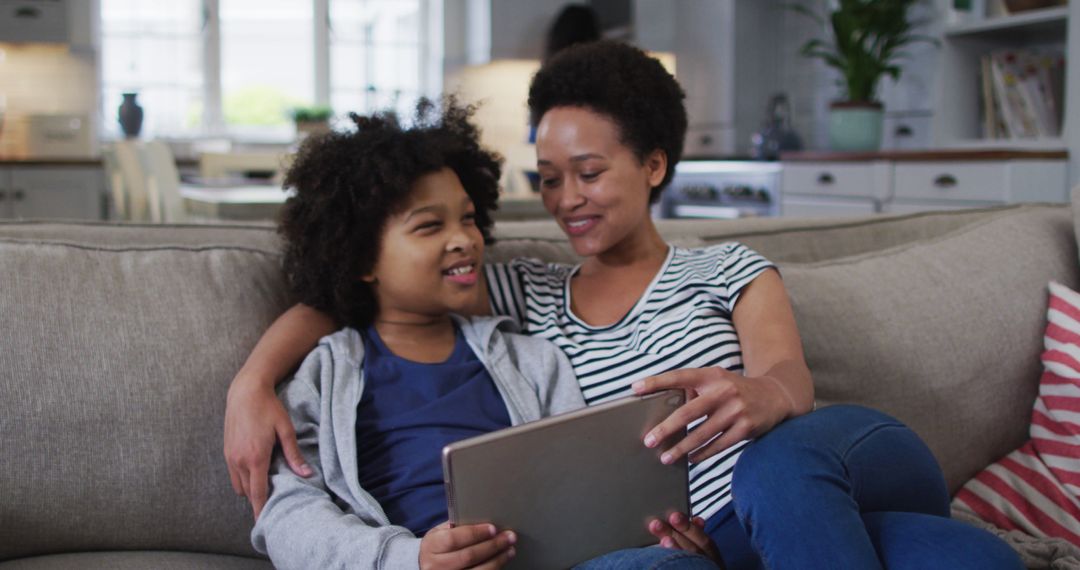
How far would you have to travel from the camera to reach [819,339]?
1.49 m

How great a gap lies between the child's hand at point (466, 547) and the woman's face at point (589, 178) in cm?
55

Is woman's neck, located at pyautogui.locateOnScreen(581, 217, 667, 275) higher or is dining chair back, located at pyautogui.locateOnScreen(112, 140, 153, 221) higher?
dining chair back, located at pyautogui.locateOnScreen(112, 140, 153, 221)

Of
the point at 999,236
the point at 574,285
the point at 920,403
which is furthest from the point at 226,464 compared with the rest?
the point at 999,236

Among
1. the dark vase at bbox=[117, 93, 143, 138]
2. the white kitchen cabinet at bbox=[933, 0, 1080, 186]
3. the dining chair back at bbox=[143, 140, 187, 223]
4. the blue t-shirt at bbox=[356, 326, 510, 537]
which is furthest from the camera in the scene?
the dark vase at bbox=[117, 93, 143, 138]

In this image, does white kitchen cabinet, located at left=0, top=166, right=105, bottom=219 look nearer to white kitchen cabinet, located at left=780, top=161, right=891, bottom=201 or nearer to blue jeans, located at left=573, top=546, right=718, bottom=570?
white kitchen cabinet, located at left=780, top=161, right=891, bottom=201

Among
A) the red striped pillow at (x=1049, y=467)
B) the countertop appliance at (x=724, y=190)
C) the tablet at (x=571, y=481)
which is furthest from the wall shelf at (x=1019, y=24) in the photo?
the tablet at (x=571, y=481)

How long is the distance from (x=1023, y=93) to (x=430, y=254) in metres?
3.14

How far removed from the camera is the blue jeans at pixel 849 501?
0.94 metres

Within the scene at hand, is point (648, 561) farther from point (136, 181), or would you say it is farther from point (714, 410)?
point (136, 181)

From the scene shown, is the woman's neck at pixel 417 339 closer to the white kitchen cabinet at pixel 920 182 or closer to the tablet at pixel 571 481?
the tablet at pixel 571 481

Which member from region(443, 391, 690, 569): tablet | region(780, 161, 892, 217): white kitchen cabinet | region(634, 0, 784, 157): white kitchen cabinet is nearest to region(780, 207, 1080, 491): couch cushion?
region(443, 391, 690, 569): tablet

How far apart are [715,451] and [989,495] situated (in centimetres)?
70

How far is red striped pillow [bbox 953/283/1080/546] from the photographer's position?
143 centimetres

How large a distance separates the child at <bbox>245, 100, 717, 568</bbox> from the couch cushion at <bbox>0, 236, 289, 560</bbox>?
12 centimetres
